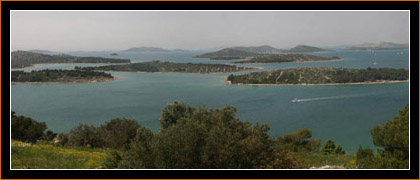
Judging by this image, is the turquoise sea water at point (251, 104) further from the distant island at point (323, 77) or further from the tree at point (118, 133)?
the tree at point (118, 133)

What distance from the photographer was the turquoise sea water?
22359 millimetres

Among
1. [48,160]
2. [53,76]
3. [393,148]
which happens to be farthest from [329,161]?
[53,76]

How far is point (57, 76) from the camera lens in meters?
49.2

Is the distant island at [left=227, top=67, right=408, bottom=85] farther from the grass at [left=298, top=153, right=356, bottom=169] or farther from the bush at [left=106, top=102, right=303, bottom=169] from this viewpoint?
the bush at [left=106, top=102, right=303, bottom=169]

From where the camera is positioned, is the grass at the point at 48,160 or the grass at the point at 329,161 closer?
the grass at the point at 48,160

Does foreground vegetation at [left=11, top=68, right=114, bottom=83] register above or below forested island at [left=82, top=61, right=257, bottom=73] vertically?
below

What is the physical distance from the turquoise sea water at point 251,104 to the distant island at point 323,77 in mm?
2356

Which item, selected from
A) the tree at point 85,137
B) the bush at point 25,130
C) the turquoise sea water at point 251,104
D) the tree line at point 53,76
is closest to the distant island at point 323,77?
the turquoise sea water at point 251,104

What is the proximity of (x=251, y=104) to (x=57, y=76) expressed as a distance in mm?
34124

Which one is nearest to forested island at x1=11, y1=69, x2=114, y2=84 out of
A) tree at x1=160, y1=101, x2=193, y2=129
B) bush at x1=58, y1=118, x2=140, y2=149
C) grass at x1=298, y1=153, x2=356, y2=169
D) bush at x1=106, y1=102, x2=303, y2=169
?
bush at x1=58, y1=118, x2=140, y2=149

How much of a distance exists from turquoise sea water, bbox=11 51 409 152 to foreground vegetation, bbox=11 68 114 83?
2105mm

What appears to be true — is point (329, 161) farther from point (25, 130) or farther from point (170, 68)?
point (170, 68)

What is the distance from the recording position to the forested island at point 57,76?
4530 cm

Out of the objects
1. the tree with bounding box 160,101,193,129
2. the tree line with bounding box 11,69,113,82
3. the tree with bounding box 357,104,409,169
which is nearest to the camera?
the tree with bounding box 357,104,409,169
